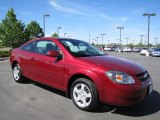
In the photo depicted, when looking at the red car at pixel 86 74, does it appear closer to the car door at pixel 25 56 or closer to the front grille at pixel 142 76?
the front grille at pixel 142 76

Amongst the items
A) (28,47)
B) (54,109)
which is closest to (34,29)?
(28,47)

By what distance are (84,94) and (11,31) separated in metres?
38.0

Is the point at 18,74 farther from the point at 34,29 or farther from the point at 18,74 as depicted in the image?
the point at 34,29

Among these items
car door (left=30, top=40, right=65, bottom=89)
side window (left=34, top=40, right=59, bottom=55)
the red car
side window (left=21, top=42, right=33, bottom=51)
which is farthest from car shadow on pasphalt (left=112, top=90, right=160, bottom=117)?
side window (left=21, top=42, right=33, bottom=51)

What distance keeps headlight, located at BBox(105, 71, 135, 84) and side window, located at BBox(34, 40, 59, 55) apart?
1.80 meters

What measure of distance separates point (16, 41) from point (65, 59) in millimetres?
38073

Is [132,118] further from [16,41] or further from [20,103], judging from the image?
[16,41]

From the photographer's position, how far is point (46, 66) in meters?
5.97

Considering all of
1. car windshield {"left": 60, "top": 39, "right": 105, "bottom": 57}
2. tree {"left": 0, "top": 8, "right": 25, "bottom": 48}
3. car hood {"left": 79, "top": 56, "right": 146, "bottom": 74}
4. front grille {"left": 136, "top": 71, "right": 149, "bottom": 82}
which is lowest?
front grille {"left": 136, "top": 71, "right": 149, "bottom": 82}

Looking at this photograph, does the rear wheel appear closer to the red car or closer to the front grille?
the red car

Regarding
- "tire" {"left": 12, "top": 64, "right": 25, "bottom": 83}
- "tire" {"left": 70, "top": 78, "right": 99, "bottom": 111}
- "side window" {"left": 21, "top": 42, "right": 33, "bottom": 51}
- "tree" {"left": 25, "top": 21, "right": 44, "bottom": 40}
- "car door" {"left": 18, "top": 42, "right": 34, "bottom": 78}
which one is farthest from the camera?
"tree" {"left": 25, "top": 21, "right": 44, "bottom": 40}

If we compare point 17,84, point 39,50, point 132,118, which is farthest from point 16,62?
point 132,118

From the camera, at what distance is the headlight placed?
461 cm

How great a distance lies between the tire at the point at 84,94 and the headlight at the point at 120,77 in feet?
1.38
